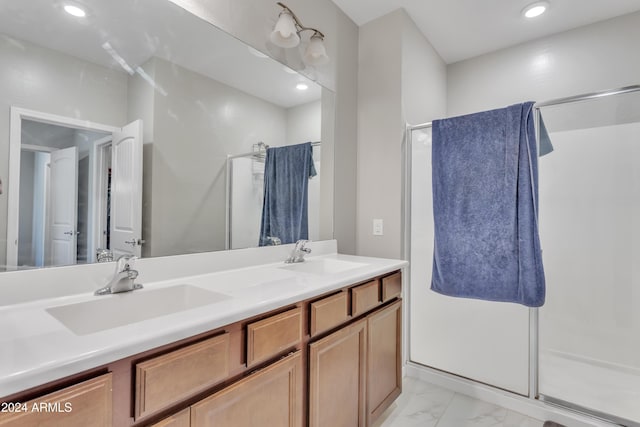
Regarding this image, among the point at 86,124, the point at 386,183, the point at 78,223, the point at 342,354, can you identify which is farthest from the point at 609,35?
the point at 78,223

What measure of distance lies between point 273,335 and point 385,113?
5.53 feet

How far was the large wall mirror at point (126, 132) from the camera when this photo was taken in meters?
0.95

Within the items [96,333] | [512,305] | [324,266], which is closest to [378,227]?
[324,266]

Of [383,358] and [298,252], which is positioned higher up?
[298,252]

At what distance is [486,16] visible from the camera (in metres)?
2.15

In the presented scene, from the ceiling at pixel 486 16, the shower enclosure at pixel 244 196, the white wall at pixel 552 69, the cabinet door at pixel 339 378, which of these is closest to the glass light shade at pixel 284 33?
the shower enclosure at pixel 244 196

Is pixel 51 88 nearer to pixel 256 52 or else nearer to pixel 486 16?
pixel 256 52

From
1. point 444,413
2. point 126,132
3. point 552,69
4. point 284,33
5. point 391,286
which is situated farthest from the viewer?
point 552,69

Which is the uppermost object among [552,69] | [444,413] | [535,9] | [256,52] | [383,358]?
[535,9]

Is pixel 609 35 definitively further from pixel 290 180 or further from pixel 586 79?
pixel 290 180

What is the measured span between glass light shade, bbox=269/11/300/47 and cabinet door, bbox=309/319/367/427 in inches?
55.5

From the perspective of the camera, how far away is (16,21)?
0.91m

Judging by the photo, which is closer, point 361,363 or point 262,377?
point 262,377

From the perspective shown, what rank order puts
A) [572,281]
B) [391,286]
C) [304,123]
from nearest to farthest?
[391,286], [304,123], [572,281]
